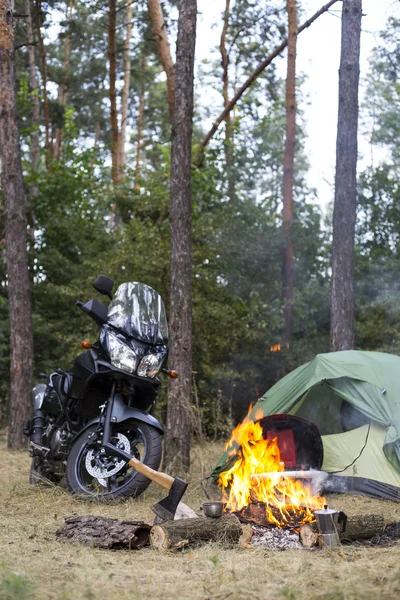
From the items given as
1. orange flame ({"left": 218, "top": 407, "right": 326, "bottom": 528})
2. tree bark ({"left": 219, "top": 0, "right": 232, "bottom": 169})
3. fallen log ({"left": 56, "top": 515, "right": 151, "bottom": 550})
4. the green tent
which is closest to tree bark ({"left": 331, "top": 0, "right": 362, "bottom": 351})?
the green tent

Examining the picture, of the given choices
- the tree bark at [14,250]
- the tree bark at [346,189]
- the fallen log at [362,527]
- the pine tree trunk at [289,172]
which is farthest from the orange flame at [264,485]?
the pine tree trunk at [289,172]

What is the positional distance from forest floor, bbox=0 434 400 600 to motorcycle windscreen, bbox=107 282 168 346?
1.71 m

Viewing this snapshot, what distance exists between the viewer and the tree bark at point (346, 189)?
10.3 m

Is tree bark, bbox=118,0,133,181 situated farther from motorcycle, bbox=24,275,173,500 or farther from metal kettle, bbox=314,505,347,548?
metal kettle, bbox=314,505,347,548

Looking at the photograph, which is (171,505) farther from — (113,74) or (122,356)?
(113,74)

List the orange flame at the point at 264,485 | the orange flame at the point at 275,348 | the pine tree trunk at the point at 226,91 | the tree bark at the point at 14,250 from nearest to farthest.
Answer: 1. the orange flame at the point at 264,485
2. the tree bark at the point at 14,250
3. the orange flame at the point at 275,348
4. the pine tree trunk at the point at 226,91

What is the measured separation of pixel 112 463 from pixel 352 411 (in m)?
2.76

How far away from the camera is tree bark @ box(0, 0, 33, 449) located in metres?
10.7

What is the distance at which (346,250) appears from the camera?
1041 centimetres

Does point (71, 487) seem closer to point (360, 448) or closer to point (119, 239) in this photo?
point (360, 448)

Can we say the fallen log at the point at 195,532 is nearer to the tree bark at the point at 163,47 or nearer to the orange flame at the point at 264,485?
the orange flame at the point at 264,485

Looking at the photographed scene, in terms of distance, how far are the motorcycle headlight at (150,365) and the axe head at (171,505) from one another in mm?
1435

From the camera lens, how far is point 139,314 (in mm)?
6594

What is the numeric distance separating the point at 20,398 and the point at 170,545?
21.7ft
